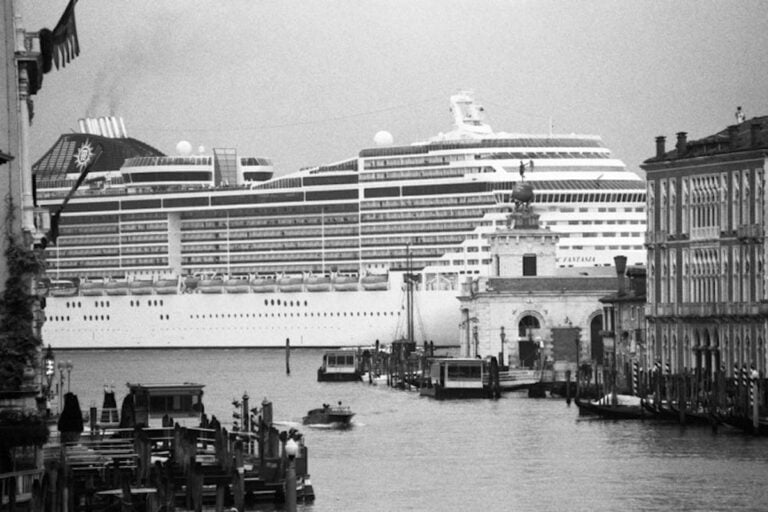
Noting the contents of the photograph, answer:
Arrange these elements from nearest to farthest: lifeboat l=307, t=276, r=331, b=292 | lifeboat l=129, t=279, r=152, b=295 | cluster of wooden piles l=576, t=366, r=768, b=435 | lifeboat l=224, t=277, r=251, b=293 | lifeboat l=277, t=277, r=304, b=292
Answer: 1. cluster of wooden piles l=576, t=366, r=768, b=435
2. lifeboat l=307, t=276, r=331, b=292
3. lifeboat l=277, t=277, r=304, b=292
4. lifeboat l=224, t=277, r=251, b=293
5. lifeboat l=129, t=279, r=152, b=295

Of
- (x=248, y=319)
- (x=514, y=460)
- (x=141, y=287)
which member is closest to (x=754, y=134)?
(x=514, y=460)

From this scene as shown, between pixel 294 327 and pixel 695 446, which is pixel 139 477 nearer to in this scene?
pixel 695 446

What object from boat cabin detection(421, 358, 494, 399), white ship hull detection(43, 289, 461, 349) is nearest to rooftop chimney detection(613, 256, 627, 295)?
boat cabin detection(421, 358, 494, 399)

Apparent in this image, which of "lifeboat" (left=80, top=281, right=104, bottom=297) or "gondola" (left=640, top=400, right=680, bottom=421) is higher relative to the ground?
"lifeboat" (left=80, top=281, right=104, bottom=297)

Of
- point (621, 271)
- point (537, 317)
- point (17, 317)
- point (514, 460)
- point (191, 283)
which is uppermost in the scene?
point (191, 283)

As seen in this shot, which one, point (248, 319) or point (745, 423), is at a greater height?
point (248, 319)

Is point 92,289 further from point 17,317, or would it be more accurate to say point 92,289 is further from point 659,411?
point 17,317

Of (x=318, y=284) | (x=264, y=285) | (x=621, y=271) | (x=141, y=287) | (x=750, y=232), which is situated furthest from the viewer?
(x=141, y=287)

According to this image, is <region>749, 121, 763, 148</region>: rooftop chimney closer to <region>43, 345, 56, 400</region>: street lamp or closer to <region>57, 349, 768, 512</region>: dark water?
<region>57, 349, 768, 512</region>: dark water

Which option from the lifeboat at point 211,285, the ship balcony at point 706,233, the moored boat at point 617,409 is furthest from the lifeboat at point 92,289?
the ship balcony at point 706,233
